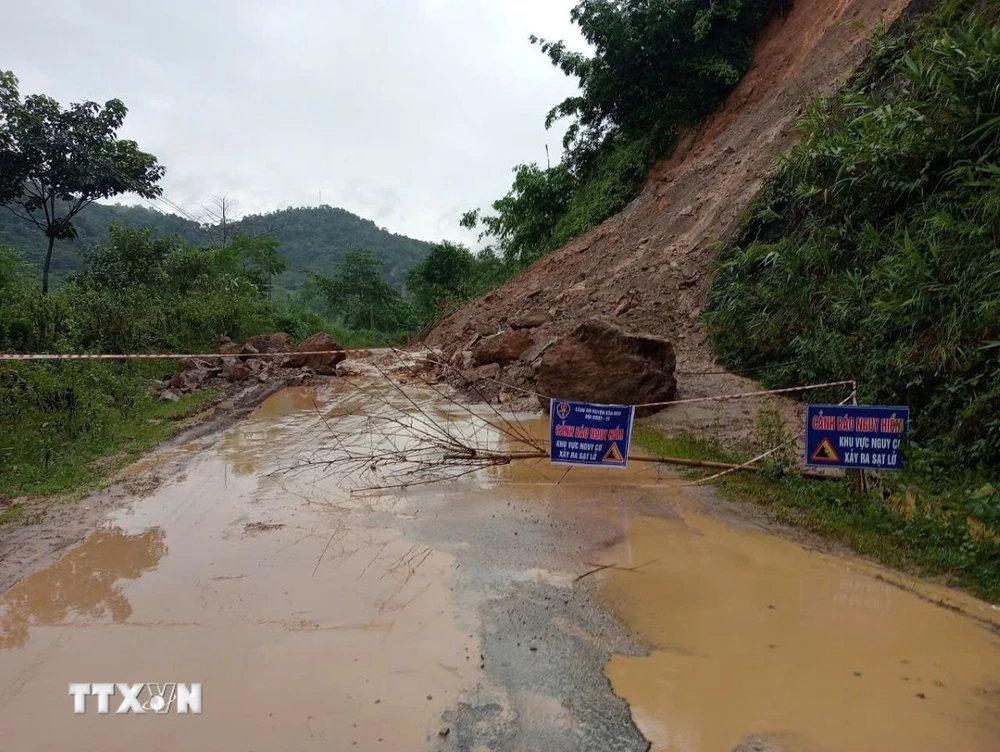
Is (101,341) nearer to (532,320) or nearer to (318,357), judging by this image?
(318,357)

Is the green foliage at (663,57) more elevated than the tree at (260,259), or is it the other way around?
the green foliage at (663,57)

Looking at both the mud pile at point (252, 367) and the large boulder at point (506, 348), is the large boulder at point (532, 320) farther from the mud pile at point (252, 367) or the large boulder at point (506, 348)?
the mud pile at point (252, 367)

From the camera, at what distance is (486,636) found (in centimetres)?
347

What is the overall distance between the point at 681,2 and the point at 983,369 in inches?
578

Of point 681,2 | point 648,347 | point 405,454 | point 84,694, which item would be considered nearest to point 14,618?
point 84,694

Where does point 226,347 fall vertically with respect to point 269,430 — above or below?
above

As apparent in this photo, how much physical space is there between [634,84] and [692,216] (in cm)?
624

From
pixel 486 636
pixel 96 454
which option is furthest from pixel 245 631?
pixel 96 454

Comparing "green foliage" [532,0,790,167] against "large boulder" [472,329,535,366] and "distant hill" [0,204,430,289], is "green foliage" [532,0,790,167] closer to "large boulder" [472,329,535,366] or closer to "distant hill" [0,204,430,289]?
"large boulder" [472,329,535,366]

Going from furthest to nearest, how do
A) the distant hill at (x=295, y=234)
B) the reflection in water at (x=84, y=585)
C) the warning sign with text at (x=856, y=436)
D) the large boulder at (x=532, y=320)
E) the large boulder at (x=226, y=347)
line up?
the distant hill at (x=295, y=234), the large boulder at (x=226, y=347), the large boulder at (x=532, y=320), the warning sign with text at (x=856, y=436), the reflection in water at (x=84, y=585)

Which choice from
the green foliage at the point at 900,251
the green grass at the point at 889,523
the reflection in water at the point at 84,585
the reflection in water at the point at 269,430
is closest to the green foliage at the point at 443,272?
the reflection in water at the point at 269,430

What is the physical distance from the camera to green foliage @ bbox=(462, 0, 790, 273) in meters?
17.1

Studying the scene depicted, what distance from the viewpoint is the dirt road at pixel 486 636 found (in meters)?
2.74

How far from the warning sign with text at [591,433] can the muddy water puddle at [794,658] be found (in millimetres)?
910
